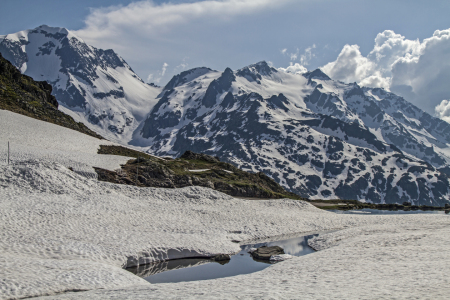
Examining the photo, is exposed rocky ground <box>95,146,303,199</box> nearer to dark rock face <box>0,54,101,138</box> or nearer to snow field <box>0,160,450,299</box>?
snow field <box>0,160,450,299</box>

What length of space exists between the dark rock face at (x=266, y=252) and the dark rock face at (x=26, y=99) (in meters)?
84.4

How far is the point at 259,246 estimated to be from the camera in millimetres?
44156

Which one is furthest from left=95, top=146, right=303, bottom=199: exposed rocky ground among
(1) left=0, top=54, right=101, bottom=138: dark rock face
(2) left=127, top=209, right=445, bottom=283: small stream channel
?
(2) left=127, top=209, right=445, bottom=283: small stream channel

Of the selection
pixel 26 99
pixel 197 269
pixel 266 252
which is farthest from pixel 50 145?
pixel 266 252

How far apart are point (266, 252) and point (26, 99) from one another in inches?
4201

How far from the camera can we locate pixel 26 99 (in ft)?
378

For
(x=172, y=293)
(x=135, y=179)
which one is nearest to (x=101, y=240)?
(x=172, y=293)

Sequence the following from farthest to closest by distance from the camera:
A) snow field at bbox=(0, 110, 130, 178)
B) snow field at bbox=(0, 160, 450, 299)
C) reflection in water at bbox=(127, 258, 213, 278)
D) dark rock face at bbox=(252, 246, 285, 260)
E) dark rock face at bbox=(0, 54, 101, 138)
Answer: dark rock face at bbox=(0, 54, 101, 138) < snow field at bbox=(0, 110, 130, 178) < dark rock face at bbox=(252, 246, 285, 260) < reflection in water at bbox=(127, 258, 213, 278) < snow field at bbox=(0, 160, 450, 299)

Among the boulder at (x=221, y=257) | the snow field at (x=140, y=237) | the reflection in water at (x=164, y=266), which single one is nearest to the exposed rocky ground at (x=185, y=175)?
the snow field at (x=140, y=237)

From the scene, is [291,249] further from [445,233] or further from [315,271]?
[445,233]

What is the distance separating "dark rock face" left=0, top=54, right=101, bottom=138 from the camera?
335 feet

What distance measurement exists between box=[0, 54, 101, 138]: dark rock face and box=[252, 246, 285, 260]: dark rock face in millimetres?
84411

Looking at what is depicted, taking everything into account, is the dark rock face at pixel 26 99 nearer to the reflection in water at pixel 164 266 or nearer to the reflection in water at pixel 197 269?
the reflection in water at pixel 164 266

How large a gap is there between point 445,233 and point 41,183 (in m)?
51.9
